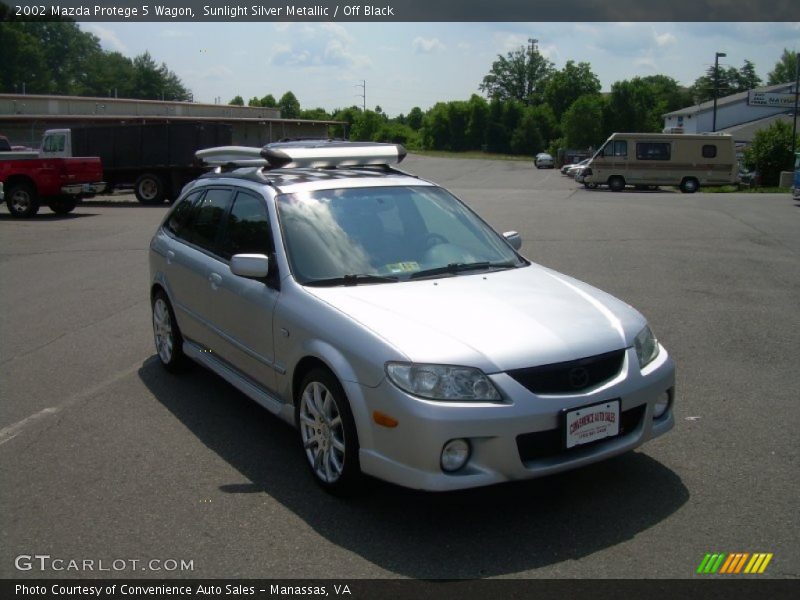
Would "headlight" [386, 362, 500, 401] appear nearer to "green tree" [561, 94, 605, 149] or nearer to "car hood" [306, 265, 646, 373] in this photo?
"car hood" [306, 265, 646, 373]

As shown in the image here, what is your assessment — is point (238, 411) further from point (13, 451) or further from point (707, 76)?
point (707, 76)

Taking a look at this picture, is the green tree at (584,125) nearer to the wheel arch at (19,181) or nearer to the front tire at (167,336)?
the wheel arch at (19,181)

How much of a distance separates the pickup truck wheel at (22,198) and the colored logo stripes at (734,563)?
21445 mm

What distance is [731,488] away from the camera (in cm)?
448

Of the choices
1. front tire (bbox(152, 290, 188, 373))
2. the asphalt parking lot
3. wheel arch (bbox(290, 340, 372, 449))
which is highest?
wheel arch (bbox(290, 340, 372, 449))

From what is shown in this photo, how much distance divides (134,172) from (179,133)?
82.9 inches

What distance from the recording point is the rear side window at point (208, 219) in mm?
6148

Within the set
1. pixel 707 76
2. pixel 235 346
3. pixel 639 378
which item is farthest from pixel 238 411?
pixel 707 76

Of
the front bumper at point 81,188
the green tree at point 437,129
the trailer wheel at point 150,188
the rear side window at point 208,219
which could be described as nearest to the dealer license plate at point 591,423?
the rear side window at point 208,219

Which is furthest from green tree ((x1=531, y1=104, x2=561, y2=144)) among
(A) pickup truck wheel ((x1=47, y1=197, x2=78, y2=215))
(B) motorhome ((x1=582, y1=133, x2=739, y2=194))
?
(A) pickup truck wheel ((x1=47, y1=197, x2=78, y2=215))

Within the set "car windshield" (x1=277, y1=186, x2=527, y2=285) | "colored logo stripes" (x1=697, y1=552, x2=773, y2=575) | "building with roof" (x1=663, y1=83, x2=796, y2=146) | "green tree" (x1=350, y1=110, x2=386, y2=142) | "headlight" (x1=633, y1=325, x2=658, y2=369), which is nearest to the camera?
"colored logo stripes" (x1=697, y1=552, x2=773, y2=575)

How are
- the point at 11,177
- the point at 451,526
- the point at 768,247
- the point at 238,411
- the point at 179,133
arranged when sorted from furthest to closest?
the point at 179,133, the point at 11,177, the point at 768,247, the point at 238,411, the point at 451,526

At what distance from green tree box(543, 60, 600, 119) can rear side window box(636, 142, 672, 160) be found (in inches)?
3063

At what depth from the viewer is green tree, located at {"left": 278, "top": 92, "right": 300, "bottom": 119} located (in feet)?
449
